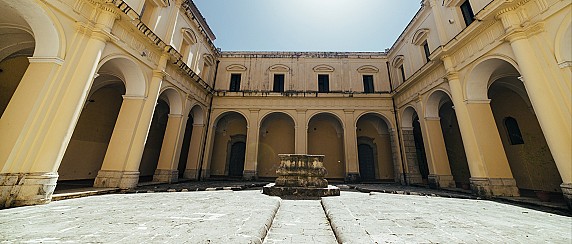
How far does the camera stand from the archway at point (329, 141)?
14067mm

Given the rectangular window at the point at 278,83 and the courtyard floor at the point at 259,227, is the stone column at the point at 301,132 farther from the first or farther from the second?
the courtyard floor at the point at 259,227

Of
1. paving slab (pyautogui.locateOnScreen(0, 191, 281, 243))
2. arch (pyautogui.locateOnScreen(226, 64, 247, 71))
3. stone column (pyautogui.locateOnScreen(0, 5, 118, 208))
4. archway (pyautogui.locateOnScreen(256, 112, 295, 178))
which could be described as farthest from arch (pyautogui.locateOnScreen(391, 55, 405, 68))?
stone column (pyautogui.locateOnScreen(0, 5, 118, 208))

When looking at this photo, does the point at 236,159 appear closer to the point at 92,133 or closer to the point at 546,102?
the point at 92,133

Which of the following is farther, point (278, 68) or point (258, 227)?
point (278, 68)

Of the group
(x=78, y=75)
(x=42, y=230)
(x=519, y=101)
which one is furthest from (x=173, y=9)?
(x=519, y=101)

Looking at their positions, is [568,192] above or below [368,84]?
below

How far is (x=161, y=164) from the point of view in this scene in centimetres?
965

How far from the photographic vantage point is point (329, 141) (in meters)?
14.7

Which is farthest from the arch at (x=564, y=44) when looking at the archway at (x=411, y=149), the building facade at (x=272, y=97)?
→ the archway at (x=411, y=149)

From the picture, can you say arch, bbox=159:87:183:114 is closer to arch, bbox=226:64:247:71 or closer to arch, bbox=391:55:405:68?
arch, bbox=226:64:247:71

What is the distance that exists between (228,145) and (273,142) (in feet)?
11.2

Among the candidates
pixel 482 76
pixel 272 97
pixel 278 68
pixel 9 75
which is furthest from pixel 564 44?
pixel 9 75

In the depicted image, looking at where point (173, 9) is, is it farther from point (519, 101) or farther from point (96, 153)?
point (519, 101)

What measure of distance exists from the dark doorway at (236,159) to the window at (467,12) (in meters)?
14.4
